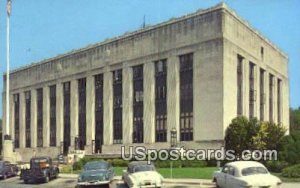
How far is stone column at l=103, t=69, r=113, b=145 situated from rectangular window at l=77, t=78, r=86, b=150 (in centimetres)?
627

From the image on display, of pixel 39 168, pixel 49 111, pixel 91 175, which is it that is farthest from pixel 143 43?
pixel 91 175

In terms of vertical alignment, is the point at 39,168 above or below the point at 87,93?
below

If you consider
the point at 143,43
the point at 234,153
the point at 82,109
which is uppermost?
the point at 143,43

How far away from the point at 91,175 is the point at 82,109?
55544 millimetres

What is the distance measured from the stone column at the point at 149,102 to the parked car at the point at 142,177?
4141 centimetres

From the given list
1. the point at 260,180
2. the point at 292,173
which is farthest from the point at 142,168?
the point at 292,173

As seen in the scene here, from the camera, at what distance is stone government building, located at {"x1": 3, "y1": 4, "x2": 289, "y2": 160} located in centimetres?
6650

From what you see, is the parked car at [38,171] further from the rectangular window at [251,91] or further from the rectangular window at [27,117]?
the rectangular window at [27,117]

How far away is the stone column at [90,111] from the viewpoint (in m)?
85.7

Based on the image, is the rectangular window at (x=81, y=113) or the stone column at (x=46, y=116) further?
the stone column at (x=46, y=116)

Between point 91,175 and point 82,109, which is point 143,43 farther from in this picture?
point 91,175

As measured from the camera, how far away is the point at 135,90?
256ft

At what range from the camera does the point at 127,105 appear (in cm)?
7888

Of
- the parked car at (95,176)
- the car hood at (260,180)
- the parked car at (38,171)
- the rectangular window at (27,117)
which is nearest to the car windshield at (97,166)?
the parked car at (95,176)
